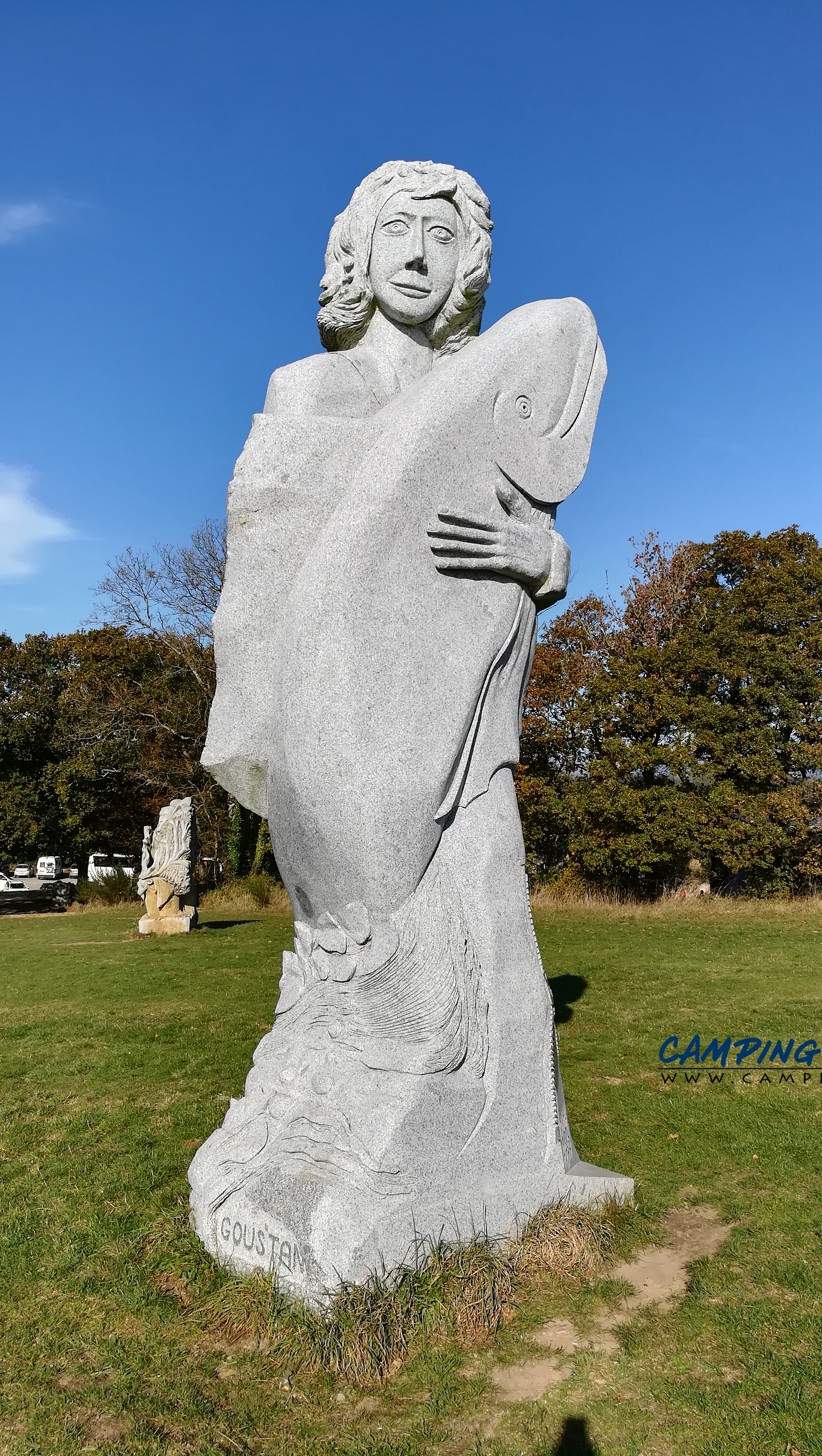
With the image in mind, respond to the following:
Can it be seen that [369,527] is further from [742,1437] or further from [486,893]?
[742,1437]

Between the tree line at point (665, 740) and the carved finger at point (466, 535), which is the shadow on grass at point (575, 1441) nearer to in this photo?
the carved finger at point (466, 535)

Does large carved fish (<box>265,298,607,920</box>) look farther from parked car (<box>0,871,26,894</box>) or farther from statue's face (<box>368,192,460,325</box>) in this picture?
parked car (<box>0,871,26,894</box>)

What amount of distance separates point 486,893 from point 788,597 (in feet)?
48.5

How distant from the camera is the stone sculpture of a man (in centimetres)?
288

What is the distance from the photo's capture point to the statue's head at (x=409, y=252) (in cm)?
348

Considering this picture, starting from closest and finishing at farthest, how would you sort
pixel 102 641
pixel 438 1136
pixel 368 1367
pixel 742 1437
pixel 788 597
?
pixel 742 1437
pixel 368 1367
pixel 438 1136
pixel 788 597
pixel 102 641

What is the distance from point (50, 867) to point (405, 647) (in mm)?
22891

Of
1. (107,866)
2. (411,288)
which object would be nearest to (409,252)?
(411,288)

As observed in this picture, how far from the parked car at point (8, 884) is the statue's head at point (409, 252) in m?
23.3

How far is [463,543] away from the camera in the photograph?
3.21 meters

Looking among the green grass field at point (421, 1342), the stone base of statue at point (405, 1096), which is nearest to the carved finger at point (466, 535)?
the stone base of statue at point (405, 1096)

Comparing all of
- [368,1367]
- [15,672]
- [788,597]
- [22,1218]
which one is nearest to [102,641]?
[15,672]

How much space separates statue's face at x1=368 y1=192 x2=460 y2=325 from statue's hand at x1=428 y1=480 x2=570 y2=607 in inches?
33.8

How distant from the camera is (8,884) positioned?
24.3 metres
